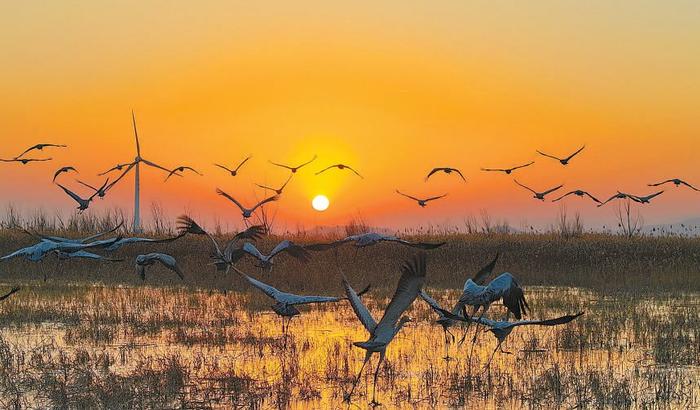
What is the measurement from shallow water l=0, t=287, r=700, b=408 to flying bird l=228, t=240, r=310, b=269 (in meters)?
1.08

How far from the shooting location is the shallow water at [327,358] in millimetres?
9328

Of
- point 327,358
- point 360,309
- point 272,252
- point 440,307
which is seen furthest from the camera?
point 272,252

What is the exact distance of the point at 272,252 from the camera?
1412 cm

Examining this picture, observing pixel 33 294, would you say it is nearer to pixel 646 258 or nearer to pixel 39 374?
pixel 39 374

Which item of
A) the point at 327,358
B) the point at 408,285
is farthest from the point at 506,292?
the point at 327,358

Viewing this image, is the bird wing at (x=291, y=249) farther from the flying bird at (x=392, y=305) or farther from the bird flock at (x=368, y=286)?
the flying bird at (x=392, y=305)

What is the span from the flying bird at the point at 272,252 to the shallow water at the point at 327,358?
1.08m

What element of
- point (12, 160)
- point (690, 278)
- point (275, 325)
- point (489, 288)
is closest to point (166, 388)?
point (489, 288)

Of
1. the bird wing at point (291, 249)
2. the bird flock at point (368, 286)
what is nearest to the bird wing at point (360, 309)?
the bird flock at point (368, 286)

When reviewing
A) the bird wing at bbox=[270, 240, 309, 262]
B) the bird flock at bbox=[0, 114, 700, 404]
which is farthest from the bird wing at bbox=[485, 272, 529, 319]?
the bird wing at bbox=[270, 240, 309, 262]

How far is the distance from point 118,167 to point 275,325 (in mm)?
6351

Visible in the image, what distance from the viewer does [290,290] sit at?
68.3 feet

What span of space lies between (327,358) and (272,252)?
128 inches

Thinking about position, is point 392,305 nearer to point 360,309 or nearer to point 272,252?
point 360,309
